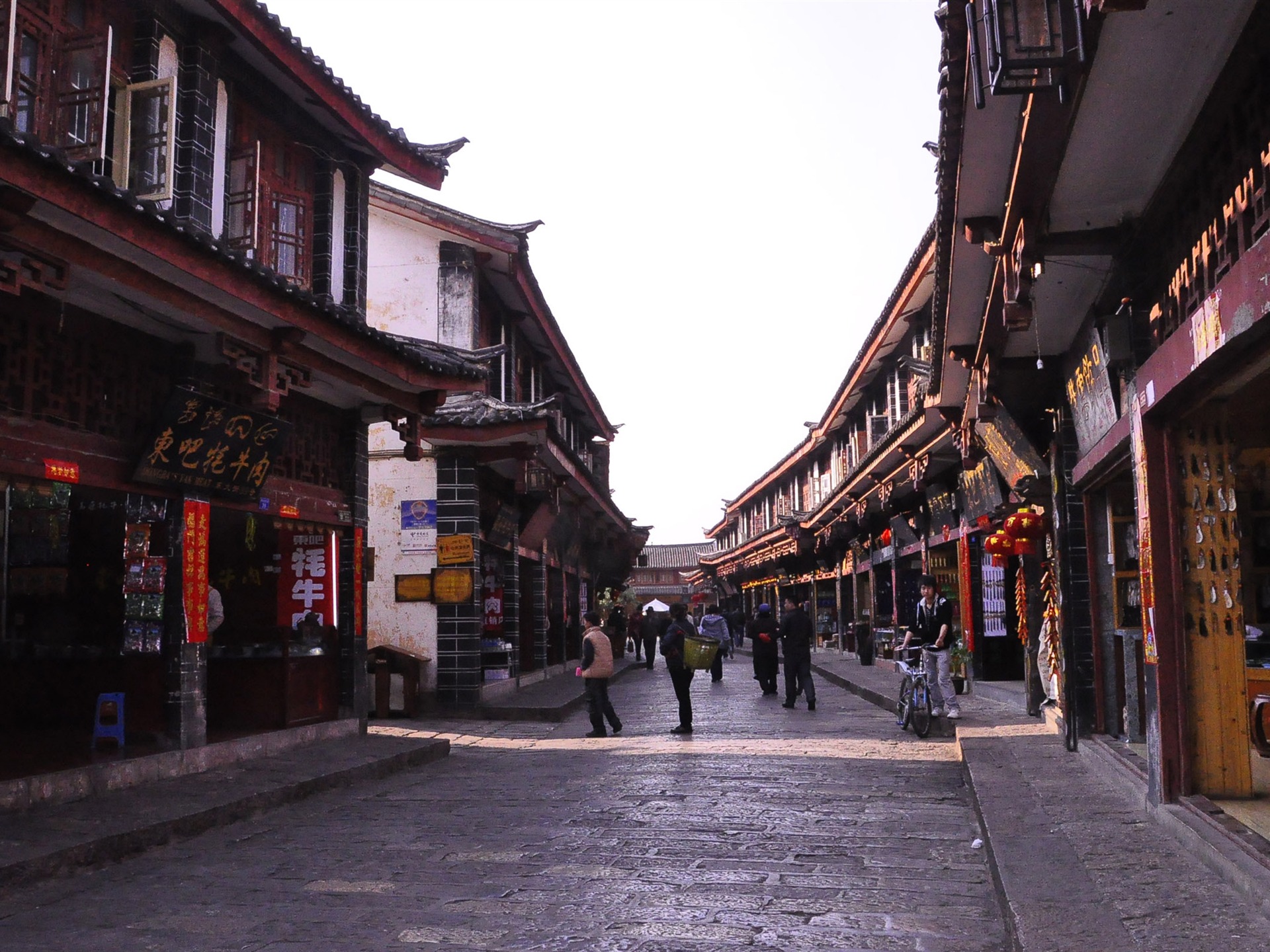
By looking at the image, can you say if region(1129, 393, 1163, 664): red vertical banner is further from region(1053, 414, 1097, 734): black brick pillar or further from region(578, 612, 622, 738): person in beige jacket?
region(578, 612, 622, 738): person in beige jacket

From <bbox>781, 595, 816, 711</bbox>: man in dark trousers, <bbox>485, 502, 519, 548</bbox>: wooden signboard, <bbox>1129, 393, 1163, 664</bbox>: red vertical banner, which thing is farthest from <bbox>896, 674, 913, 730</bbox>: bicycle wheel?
<bbox>485, 502, 519, 548</bbox>: wooden signboard

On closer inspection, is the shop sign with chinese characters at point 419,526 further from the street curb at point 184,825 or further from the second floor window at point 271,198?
the street curb at point 184,825

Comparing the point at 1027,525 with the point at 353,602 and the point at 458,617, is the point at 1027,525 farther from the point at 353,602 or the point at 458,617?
the point at 458,617

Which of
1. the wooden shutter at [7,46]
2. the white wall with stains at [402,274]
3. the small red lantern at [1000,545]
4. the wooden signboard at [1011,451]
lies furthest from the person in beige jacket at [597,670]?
the wooden shutter at [7,46]

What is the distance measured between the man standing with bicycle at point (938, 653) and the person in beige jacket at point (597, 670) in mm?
3446

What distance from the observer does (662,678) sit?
26.4m

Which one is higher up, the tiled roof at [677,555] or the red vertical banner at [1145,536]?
the tiled roof at [677,555]

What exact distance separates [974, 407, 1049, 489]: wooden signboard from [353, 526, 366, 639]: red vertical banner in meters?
6.66

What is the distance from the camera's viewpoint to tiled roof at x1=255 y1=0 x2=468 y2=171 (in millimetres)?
10141

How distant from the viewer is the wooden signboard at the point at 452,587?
52.2 feet

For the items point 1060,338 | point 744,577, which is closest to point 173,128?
point 1060,338

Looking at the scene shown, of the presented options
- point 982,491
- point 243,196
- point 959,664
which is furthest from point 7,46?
point 959,664

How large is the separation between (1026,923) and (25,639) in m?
9.77

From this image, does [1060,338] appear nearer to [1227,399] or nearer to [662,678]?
[1227,399]
